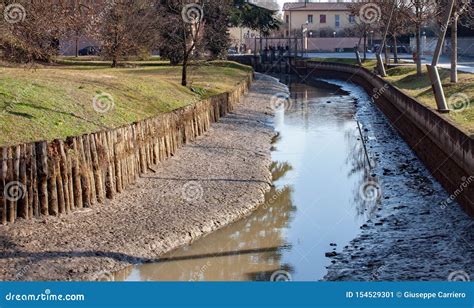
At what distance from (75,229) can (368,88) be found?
167 ft

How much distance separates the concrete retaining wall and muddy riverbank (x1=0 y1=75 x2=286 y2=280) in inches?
230

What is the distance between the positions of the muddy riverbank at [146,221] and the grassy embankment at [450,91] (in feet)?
23.8

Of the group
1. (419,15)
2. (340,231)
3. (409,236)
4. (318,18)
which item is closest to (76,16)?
(340,231)

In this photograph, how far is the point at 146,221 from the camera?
19578 millimetres

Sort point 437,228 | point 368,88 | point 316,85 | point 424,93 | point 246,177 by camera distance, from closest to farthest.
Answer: point 437,228
point 246,177
point 424,93
point 368,88
point 316,85

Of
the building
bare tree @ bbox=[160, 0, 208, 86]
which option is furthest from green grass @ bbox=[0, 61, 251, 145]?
the building

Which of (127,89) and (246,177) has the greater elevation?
(127,89)

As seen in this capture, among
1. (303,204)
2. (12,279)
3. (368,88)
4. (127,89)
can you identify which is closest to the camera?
(12,279)

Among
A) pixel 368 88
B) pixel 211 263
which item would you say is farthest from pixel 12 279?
pixel 368 88

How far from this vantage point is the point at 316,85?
8081 centimetres

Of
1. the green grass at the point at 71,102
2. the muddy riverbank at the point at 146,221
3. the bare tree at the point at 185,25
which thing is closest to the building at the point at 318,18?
the bare tree at the point at 185,25

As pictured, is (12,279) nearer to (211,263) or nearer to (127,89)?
(211,263)

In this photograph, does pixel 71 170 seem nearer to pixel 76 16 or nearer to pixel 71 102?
pixel 71 102

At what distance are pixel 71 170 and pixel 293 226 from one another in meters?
6.31
